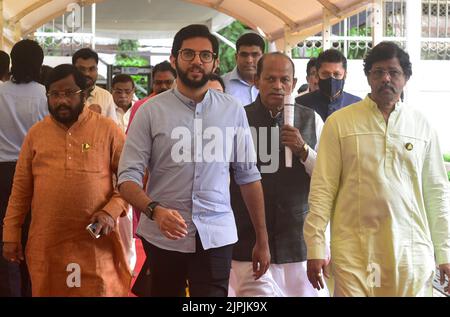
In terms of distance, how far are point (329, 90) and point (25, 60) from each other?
93.9 inches

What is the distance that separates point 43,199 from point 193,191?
1210 mm

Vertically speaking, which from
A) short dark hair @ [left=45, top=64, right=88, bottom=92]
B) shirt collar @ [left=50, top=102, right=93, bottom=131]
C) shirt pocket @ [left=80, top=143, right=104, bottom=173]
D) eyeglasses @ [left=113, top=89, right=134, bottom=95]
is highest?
eyeglasses @ [left=113, top=89, right=134, bottom=95]

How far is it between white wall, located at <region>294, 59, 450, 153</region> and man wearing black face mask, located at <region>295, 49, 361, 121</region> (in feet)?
27.4

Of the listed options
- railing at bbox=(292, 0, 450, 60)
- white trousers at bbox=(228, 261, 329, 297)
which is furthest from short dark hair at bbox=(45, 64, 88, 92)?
railing at bbox=(292, 0, 450, 60)

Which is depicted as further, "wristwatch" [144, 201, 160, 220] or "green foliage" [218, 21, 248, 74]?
"green foliage" [218, 21, 248, 74]

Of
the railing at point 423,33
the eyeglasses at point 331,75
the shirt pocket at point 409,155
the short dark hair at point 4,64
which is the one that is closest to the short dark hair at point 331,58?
the eyeglasses at point 331,75

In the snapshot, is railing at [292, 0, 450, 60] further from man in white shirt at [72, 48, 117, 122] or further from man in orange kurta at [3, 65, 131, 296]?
man in orange kurta at [3, 65, 131, 296]

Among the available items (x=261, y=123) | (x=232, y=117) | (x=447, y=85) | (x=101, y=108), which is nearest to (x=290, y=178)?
(x=261, y=123)

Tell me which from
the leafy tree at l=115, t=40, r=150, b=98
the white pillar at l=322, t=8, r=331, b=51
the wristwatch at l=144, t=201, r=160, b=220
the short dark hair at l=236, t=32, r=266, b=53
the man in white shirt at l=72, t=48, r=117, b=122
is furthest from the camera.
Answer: the leafy tree at l=115, t=40, r=150, b=98

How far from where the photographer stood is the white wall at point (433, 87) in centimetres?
1548

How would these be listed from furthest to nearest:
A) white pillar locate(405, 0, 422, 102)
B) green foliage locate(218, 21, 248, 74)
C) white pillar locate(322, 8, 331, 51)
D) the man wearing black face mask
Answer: green foliage locate(218, 21, 248, 74) < white pillar locate(322, 8, 331, 51) < white pillar locate(405, 0, 422, 102) < the man wearing black face mask

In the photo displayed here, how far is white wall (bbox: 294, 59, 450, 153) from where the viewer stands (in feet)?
50.8

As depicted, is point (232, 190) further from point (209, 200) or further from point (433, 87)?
point (433, 87)
